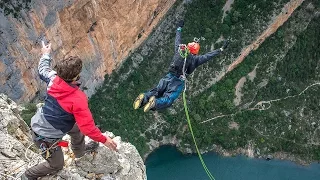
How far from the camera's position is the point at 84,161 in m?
7.04

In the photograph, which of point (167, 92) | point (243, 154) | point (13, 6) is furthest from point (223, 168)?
point (167, 92)

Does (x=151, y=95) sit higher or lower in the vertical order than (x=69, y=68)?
lower

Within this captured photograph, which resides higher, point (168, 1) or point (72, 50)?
point (168, 1)

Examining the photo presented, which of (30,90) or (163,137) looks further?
(163,137)

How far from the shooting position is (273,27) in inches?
1096

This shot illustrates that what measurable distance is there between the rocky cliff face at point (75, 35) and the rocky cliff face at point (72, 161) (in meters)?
12.6

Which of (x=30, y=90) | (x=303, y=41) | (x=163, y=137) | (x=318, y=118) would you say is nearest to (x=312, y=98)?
(x=318, y=118)

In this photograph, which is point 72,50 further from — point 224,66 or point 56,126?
point 56,126

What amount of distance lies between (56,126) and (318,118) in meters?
25.2

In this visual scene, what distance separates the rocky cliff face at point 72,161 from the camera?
6.89 metres

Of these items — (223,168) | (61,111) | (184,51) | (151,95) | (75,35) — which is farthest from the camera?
(223,168)

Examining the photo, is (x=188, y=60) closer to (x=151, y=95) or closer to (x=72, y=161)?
(x=151, y=95)

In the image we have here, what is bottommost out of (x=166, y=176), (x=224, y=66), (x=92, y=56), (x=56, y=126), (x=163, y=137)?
(x=166, y=176)

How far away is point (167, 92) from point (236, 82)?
1923cm
